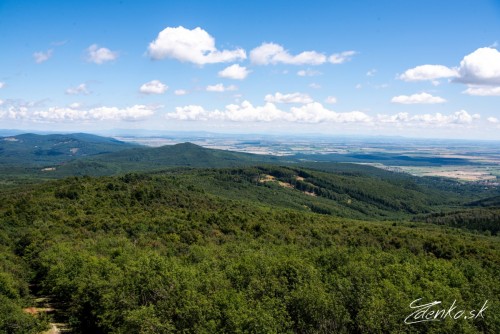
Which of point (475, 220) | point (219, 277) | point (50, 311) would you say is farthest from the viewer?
point (475, 220)

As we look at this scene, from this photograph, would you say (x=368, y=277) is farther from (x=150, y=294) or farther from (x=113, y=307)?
(x=113, y=307)

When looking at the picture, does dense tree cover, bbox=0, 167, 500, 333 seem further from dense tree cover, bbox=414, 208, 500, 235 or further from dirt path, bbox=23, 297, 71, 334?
dense tree cover, bbox=414, 208, 500, 235

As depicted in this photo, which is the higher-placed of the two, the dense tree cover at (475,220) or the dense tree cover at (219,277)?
the dense tree cover at (219,277)

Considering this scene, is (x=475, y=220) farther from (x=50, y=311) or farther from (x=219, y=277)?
(x=50, y=311)

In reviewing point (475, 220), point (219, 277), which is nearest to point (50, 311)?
point (219, 277)

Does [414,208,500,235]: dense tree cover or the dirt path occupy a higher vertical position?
the dirt path

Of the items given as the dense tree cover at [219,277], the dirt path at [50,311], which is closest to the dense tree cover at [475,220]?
the dense tree cover at [219,277]

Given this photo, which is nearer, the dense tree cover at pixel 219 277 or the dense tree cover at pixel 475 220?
the dense tree cover at pixel 219 277

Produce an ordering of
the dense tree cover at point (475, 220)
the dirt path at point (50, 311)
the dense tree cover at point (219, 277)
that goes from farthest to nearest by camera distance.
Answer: the dense tree cover at point (475, 220) → the dirt path at point (50, 311) → the dense tree cover at point (219, 277)

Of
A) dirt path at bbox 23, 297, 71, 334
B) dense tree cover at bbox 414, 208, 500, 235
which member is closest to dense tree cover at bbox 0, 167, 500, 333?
dirt path at bbox 23, 297, 71, 334

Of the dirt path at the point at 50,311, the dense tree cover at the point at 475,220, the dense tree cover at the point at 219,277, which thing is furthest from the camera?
the dense tree cover at the point at 475,220

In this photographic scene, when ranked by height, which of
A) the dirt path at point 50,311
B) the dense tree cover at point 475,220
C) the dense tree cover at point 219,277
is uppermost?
the dense tree cover at point 219,277

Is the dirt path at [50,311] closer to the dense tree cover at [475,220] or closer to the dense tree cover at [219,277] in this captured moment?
the dense tree cover at [219,277]

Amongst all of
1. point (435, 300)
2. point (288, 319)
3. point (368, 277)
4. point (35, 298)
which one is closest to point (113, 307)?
point (288, 319)
